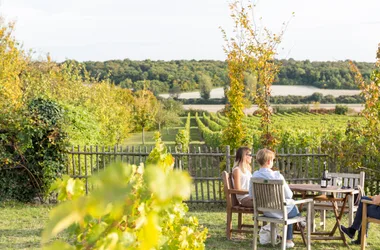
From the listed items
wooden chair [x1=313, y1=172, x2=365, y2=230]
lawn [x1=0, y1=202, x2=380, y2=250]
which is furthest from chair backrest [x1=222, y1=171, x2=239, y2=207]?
wooden chair [x1=313, y1=172, x2=365, y2=230]

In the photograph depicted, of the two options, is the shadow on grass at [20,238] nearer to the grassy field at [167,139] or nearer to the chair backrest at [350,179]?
the chair backrest at [350,179]

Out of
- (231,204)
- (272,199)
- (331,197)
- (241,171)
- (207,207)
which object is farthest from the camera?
(207,207)

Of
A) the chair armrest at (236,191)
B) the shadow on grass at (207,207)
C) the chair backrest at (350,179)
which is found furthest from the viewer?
the shadow on grass at (207,207)

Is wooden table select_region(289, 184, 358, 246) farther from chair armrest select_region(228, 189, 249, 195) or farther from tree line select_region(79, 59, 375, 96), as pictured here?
tree line select_region(79, 59, 375, 96)

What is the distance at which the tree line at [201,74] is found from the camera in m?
72.2

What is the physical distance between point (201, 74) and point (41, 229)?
74.8 m

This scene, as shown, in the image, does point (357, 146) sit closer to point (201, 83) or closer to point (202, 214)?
point (202, 214)

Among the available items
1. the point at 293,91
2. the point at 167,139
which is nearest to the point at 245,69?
the point at 167,139

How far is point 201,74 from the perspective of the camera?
8206cm

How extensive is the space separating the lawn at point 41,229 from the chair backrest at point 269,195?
2.87 feet

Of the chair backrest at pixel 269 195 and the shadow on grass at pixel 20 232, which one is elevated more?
the chair backrest at pixel 269 195

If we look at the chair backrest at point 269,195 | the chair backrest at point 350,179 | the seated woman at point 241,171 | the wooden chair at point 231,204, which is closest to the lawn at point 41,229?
the wooden chair at point 231,204

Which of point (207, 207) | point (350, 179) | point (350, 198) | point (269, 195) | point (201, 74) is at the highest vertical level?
point (201, 74)

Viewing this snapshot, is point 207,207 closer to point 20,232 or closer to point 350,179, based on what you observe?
point 350,179
